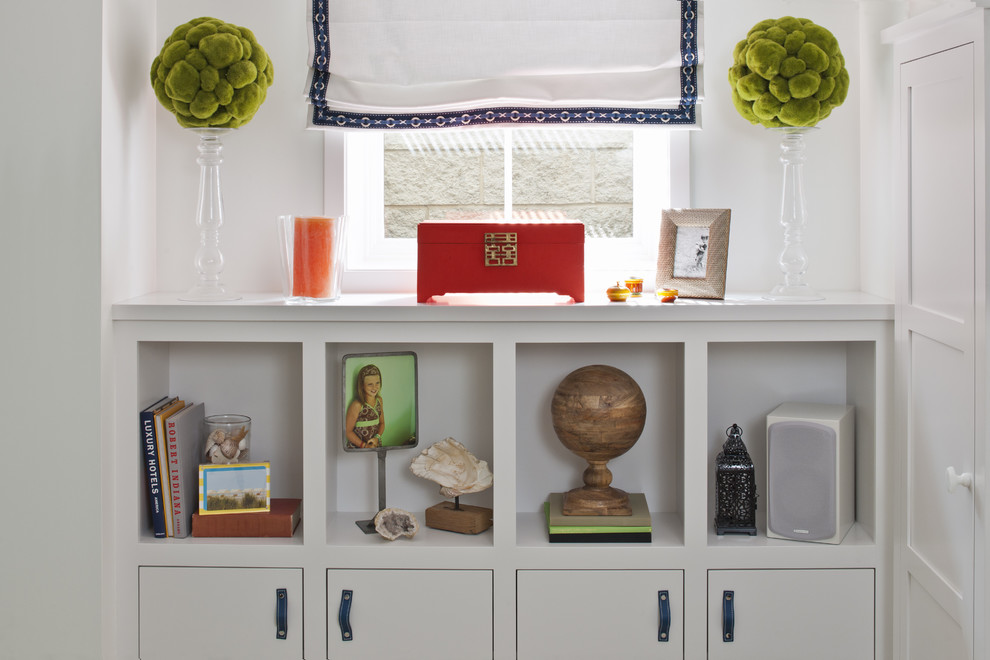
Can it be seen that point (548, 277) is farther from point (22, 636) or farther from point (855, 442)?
point (22, 636)

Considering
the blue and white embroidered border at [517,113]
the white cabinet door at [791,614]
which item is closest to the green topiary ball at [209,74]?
the blue and white embroidered border at [517,113]

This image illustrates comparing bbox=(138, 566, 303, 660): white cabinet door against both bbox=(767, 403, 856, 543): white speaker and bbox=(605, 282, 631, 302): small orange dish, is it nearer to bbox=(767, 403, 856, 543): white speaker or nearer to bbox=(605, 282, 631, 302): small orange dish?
bbox=(605, 282, 631, 302): small orange dish

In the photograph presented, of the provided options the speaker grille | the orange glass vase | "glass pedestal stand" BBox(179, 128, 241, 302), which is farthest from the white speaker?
"glass pedestal stand" BBox(179, 128, 241, 302)

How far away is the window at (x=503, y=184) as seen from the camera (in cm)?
273

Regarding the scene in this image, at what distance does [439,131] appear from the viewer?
8.96ft

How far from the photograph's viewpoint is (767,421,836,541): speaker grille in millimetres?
2301

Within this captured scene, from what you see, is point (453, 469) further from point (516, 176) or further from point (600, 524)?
point (516, 176)

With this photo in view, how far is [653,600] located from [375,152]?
1460 mm

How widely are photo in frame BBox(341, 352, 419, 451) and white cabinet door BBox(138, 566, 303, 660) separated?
1.25ft

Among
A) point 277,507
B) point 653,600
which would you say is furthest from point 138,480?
point 653,600

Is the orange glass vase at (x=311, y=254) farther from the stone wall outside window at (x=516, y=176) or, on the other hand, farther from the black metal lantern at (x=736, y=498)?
the black metal lantern at (x=736, y=498)

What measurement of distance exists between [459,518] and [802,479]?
864 mm

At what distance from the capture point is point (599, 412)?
233 cm

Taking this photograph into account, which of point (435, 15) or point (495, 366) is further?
point (435, 15)
